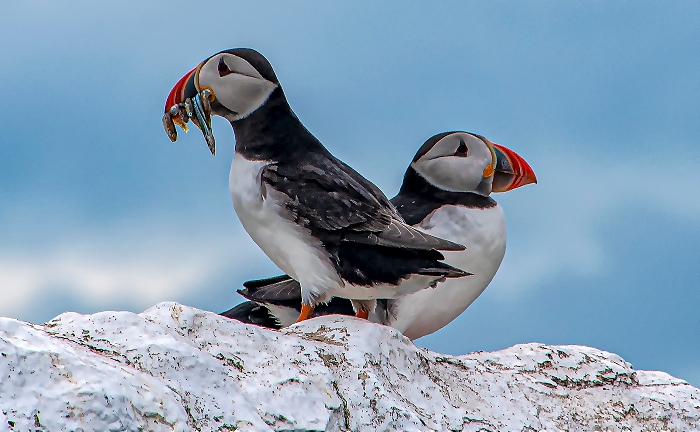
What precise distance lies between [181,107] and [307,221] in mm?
1328

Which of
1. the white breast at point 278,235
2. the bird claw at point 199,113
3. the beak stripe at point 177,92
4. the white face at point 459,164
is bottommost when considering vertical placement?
the white breast at point 278,235

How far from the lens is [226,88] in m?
6.15

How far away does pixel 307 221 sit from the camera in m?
5.62

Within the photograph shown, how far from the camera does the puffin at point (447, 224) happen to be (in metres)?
6.66

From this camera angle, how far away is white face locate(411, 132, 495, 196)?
23.6 ft

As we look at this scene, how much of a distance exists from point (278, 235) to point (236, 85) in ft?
3.58

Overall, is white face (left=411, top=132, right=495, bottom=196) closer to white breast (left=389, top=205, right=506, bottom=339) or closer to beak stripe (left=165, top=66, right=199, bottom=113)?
white breast (left=389, top=205, right=506, bottom=339)

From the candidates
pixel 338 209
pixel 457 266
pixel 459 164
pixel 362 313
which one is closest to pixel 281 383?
pixel 338 209

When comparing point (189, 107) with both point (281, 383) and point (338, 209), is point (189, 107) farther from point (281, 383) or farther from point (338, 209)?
point (281, 383)

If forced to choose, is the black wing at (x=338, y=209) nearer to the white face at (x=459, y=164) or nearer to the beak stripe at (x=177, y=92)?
the beak stripe at (x=177, y=92)

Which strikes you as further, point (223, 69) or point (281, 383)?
point (223, 69)

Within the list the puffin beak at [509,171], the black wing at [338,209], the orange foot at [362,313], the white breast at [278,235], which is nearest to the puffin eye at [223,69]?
the white breast at [278,235]

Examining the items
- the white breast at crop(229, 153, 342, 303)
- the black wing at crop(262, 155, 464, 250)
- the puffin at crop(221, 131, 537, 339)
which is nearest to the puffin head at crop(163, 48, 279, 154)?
the white breast at crop(229, 153, 342, 303)

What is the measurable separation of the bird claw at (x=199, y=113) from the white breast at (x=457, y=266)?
173 centimetres
